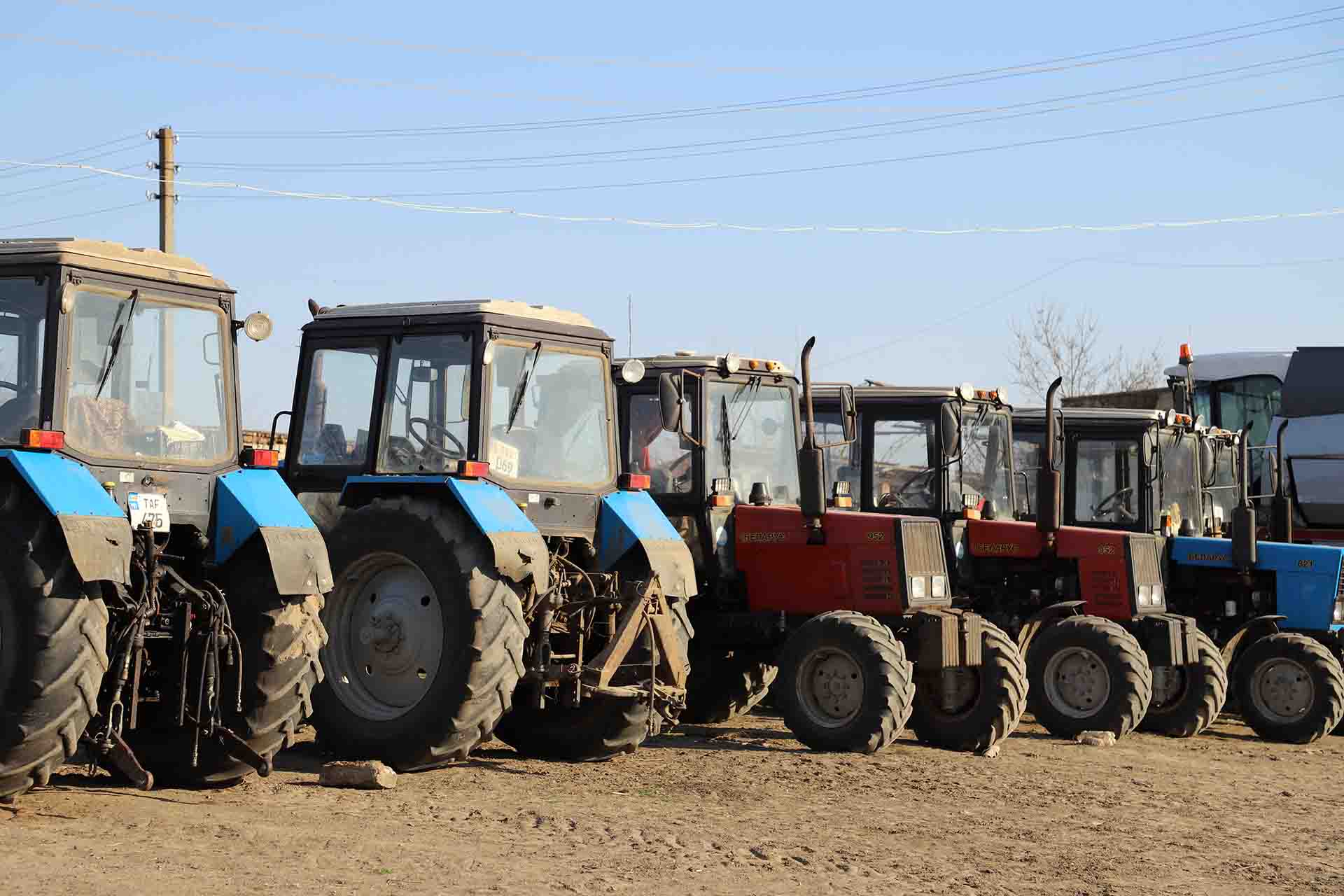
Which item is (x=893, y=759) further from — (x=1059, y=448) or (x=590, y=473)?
(x=1059, y=448)

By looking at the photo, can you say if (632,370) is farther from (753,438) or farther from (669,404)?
(753,438)

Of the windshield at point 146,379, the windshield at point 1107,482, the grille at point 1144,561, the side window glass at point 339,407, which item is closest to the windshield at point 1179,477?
the windshield at point 1107,482

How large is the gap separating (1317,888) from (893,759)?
168 inches

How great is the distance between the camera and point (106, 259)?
29.1ft

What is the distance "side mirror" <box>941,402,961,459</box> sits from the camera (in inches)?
571

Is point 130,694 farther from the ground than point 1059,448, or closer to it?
closer to it

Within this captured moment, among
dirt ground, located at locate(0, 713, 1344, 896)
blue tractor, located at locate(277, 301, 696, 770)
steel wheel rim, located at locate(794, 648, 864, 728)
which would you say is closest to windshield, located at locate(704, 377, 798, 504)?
steel wheel rim, located at locate(794, 648, 864, 728)

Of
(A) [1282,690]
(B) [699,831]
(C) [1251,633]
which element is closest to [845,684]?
(B) [699,831]

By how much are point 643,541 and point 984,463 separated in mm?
5156

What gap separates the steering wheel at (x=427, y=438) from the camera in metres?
10.6

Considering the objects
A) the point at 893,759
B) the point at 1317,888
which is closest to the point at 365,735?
the point at 893,759

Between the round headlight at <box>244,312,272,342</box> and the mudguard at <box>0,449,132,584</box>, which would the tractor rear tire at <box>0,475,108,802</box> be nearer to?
the mudguard at <box>0,449,132,584</box>

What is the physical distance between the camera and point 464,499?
9.98 metres

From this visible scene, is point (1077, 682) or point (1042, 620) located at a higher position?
point (1042, 620)
